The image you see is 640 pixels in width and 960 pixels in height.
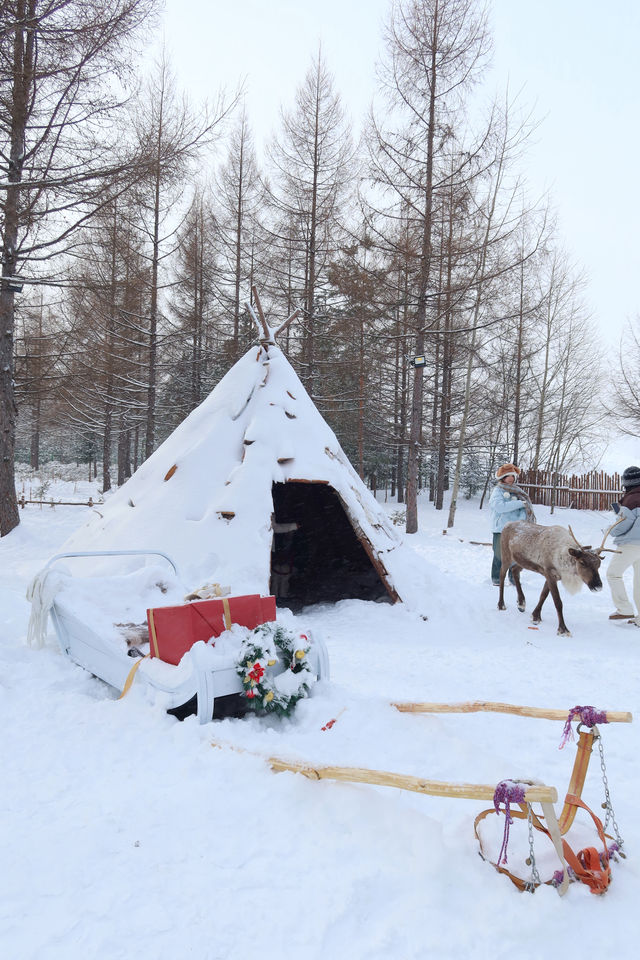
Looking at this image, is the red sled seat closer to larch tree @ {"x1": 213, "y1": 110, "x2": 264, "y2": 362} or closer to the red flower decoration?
the red flower decoration

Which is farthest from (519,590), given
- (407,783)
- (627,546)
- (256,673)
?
(407,783)

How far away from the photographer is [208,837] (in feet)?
7.56

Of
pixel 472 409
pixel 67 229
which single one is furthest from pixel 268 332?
pixel 472 409

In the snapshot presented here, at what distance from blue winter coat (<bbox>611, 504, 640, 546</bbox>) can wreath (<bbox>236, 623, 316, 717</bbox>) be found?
4426 mm

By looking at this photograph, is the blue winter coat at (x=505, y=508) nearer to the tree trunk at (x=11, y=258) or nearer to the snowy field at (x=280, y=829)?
the snowy field at (x=280, y=829)

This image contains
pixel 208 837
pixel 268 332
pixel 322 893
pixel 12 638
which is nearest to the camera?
pixel 322 893

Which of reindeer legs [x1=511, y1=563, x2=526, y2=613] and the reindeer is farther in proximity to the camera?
reindeer legs [x1=511, y1=563, x2=526, y2=613]

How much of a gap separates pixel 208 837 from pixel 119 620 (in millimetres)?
2480

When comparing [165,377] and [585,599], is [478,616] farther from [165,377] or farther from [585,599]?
[165,377]

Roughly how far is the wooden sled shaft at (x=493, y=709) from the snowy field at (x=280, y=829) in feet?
0.60

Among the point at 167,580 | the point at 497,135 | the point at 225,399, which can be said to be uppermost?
the point at 497,135

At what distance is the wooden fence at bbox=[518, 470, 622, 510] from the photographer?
684 inches

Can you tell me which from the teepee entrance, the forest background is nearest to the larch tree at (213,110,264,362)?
the forest background

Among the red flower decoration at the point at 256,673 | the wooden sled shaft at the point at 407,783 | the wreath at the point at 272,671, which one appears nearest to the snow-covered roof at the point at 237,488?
the wreath at the point at 272,671
